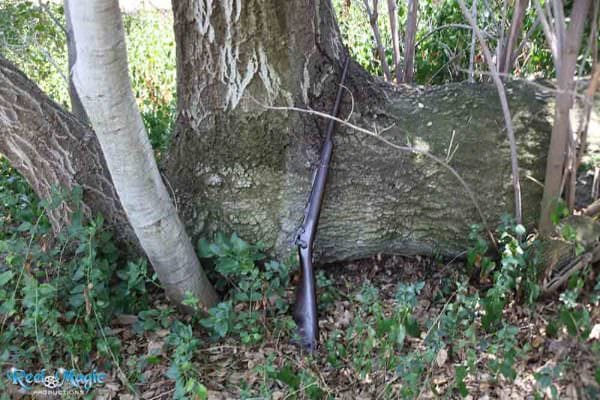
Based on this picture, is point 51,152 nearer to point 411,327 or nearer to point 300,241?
point 300,241

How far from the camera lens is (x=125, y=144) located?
2262 millimetres

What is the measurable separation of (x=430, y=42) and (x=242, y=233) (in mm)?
2980

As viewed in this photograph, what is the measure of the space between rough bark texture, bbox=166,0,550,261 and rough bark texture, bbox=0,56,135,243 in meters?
0.35

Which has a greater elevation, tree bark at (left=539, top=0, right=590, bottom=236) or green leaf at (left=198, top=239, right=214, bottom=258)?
tree bark at (left=539, top=0, right=590, bottom=236)

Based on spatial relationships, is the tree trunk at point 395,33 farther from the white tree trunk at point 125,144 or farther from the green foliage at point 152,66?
the white tree trunk at point 125,144

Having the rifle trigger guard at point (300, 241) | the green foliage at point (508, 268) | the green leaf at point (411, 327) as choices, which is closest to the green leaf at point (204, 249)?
the rifle trigger guard at point (300, 241)

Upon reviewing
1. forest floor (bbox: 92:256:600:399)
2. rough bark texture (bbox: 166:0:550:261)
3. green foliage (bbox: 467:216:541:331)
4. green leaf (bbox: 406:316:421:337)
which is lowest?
forest floor (bbox: 92:256:600:399)

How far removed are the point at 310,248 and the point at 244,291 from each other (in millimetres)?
379

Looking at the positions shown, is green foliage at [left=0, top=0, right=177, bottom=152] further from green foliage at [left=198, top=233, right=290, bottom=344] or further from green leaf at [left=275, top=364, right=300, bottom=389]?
Result: green leaf at [left=275, top=364, right=300, bottom=389]

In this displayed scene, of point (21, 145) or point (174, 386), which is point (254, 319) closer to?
point (174, 386)

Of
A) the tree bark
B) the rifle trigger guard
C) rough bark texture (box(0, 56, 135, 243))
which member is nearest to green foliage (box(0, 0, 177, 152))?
rough bark texture (box(0, 56, 135, 243))

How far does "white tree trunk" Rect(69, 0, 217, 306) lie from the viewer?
199cm

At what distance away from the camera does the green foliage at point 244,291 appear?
8.46 feet

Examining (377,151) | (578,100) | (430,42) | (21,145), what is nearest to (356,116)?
(377,151)
